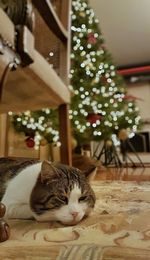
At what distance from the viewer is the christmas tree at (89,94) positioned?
6.61 ft

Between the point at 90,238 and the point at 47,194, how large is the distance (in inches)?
5.4

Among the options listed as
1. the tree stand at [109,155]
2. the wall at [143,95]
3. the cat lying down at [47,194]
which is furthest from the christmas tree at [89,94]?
the wall at [143,95]

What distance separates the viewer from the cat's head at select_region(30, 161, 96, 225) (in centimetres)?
58

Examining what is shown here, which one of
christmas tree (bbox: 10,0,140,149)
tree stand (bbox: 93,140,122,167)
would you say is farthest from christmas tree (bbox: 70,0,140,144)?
tree stand (bbox: 93,140,122,167)

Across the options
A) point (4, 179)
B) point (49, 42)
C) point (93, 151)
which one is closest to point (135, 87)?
point (93, 151)

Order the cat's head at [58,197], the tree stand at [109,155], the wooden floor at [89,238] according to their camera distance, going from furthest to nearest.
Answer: the tree stand at [109,155] < the cat's head at [58,197] < the wooden floor at [89,238]

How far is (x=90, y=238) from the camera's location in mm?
487

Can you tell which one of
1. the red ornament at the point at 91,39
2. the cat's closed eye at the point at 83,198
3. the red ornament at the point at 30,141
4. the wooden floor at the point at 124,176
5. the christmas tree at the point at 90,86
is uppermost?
the red ornament at the point at 91,39

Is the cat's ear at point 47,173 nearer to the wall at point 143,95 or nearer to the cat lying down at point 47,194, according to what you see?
the cat lying down at point 47,194

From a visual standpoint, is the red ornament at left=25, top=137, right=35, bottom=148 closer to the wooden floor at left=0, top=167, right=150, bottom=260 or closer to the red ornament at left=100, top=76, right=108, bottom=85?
the red ornament at left=100, top=76, right=108, bottom=85

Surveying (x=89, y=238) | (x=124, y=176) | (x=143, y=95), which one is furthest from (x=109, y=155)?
(x=89, y=238)

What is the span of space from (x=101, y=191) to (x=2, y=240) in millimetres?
632

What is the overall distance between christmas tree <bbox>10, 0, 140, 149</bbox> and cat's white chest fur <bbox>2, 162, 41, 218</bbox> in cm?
123

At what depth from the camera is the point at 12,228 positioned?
566 mm
